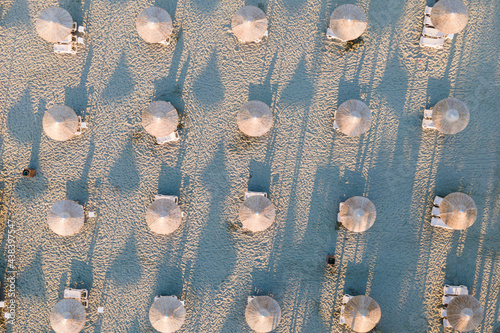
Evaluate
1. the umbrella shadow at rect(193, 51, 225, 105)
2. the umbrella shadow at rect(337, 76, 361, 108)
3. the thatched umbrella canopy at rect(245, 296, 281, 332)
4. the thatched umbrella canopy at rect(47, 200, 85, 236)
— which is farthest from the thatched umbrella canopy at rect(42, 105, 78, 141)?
the umbrella shadow at rect(337, 76, 361, 108)

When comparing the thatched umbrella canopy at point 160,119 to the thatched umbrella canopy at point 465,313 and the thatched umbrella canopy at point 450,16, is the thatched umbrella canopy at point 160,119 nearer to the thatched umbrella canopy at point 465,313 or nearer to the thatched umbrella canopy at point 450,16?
the thatched umbrella canopy at point 450,16

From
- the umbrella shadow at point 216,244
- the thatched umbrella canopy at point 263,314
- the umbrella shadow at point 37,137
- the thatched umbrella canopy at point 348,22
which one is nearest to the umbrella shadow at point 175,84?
the umbrella shadow at point 216,244

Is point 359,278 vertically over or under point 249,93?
under

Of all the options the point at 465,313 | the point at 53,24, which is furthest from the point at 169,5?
the point at 465,313

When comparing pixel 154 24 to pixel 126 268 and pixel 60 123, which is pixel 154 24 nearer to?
pixel 60 123

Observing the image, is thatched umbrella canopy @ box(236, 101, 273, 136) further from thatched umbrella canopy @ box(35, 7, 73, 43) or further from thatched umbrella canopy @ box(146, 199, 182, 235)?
thatched umbrella canopy @ box(35, 7, 73, 43)

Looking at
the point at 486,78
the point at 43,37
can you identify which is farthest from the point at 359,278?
the point at 43,37

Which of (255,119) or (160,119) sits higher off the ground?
(255,119)

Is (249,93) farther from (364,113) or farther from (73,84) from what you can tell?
(73,84)
